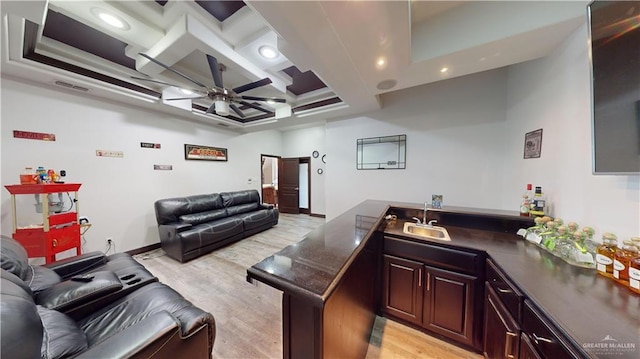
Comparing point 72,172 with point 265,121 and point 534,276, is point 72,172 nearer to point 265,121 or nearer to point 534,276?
point 265,121

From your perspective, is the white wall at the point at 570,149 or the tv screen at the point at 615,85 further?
the white wall at the point at 570,149

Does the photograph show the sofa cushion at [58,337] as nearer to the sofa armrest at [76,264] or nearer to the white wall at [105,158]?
the sofa armrest at [76,264]

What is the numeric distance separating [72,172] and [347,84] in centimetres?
433

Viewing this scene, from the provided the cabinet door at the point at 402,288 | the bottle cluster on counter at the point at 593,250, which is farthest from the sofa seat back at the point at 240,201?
the bottle cluster on counter at the point at 593,250

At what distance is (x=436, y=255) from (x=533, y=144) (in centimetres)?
164

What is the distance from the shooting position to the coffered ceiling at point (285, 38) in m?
1.44

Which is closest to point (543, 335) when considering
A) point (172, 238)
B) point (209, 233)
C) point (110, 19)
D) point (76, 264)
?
point (76, 264)

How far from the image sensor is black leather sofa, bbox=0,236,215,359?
0.75 meters

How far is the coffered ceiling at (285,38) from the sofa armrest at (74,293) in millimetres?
1954

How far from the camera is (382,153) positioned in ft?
11.6

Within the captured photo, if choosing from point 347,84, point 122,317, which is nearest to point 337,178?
point 347,84

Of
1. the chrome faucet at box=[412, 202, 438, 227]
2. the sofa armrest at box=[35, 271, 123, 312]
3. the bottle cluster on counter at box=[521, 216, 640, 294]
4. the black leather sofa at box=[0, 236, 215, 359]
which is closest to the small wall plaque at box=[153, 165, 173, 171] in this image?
the black leather sofa at box=[0, 236, 215, 359]

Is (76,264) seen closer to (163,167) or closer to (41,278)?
(41,278)

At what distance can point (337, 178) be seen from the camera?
4023 millimetres
